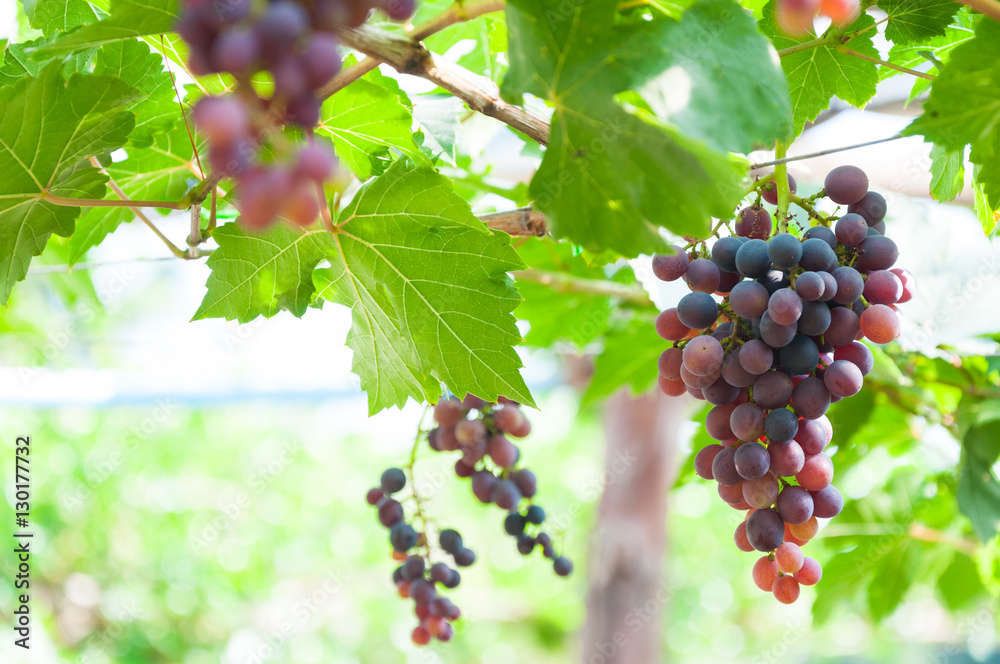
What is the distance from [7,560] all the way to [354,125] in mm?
4554

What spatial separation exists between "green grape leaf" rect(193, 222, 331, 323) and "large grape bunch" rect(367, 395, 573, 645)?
24cm

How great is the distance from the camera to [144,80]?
0.66 meters

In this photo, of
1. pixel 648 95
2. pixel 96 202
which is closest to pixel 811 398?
pixel 648 95

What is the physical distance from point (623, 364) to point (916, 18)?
0.80 m

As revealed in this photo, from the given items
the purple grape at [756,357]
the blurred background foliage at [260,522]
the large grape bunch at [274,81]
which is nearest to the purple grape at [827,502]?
the purple grape at [756,357]

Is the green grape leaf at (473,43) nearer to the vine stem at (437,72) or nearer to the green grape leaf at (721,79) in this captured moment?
the vine stem at (437,72)

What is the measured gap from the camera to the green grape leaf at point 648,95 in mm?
439

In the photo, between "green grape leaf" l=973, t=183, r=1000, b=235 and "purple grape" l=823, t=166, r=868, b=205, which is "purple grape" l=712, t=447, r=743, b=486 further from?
"green grape leaf" l=973, t=183, r=1000, b=235

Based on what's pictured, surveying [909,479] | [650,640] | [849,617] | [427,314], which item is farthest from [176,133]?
[849,617]

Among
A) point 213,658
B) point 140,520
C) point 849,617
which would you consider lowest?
point 849,617

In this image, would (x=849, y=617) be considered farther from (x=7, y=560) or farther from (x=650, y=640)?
(x=7, y=560)

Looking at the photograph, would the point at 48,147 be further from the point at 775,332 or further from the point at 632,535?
the point at 632,535

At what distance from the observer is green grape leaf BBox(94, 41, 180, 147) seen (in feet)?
2.08

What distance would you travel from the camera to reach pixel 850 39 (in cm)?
65
